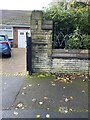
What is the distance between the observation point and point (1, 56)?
15.6m

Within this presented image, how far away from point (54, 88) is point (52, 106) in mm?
1337

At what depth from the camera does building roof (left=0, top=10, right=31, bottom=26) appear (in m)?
29.5

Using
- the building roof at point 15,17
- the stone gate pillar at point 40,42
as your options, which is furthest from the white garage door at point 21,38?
the stone gate pillar at point 40,42

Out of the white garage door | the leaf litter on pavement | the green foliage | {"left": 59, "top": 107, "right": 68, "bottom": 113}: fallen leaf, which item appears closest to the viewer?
{"left": 59, "top": 107, "right": 68, "bottom": 113}: fallen leaf

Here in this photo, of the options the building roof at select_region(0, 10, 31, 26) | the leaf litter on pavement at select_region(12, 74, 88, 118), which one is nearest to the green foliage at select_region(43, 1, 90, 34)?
the leaf litter on pavement at select_region(12, 74, 88, 118)

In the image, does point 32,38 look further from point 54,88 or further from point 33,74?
point 54,88

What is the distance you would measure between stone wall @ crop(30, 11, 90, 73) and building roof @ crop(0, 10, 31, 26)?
67.7ft

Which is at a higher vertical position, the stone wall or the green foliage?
the green foliage

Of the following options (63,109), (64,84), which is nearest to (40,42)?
(64,84)

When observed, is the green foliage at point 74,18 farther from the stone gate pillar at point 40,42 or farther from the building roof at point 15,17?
the building roof at point 15,17

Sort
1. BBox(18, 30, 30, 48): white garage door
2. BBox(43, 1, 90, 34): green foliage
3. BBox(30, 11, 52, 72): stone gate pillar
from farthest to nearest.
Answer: BBox(18, 30, 30, 48): white garage door < BBox(43, 1, 90, 34): green foliage < BBox(30, 11, 52, 72): stone gate pillar

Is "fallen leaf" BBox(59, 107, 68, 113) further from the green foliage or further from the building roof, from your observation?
the building roof

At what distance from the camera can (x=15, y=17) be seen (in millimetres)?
31344

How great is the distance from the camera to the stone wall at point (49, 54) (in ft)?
27.3
